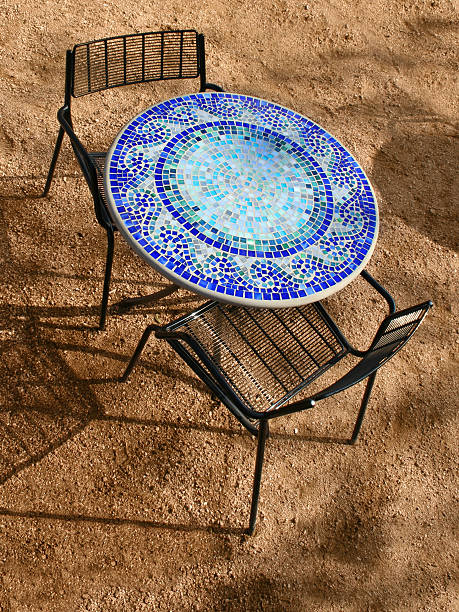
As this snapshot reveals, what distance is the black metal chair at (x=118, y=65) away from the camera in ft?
10.3

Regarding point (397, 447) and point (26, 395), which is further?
point (397, 447)

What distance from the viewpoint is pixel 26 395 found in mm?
3064

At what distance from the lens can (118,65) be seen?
3.35 m

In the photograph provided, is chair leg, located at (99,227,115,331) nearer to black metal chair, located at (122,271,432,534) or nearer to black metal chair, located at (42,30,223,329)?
black metal chair, located at (42,30,223,329)

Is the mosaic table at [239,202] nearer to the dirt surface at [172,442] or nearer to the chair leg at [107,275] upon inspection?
the chair leg at [107,275]

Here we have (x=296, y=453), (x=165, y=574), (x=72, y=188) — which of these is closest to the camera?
(x=165, y=574)

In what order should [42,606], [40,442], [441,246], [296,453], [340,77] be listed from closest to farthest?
[42,606] → [40,442] → [296,453] → [441,246] → [340,77]

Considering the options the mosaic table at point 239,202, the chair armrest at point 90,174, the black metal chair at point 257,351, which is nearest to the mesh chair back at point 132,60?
the chair armrest at point 90,174

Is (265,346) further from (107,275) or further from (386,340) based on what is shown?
(107,275)

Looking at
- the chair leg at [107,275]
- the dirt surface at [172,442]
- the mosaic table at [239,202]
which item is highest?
the mosaic table at [239,202]

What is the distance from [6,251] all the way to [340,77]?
3302mm

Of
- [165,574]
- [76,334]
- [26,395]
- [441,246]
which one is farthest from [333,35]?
[165,574]

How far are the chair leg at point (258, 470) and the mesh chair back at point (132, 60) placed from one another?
209 cm

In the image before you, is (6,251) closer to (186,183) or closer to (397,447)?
(186,183)
